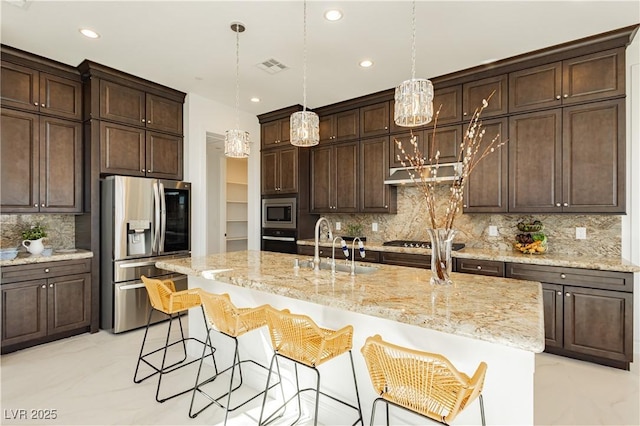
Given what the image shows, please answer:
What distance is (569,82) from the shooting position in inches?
122

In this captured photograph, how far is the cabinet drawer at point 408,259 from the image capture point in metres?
3.59

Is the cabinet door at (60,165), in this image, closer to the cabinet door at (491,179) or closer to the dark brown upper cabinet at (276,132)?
the dark brown upper cabinet at (276,132)

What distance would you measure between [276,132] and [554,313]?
4158 mm

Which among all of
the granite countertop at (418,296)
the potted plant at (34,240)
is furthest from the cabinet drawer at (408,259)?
the potted plant at (34,240)

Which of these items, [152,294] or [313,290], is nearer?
[313,290]

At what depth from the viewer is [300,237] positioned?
192 inches

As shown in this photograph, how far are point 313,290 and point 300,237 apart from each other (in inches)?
124

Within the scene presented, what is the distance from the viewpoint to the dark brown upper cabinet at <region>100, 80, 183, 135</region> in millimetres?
3637

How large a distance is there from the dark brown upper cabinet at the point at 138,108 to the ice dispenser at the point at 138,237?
3.92 ft

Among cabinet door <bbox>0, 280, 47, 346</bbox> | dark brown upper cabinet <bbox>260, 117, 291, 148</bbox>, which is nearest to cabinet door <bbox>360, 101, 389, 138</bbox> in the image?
dark brown upper cabinet <bbox>260, 117, 291, 148</bbox>

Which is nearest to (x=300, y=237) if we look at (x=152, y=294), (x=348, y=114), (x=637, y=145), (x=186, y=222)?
(x=186, y=222)

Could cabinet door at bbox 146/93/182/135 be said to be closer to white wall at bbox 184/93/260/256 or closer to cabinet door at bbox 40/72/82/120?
white wall at bbox 184/93/260/256

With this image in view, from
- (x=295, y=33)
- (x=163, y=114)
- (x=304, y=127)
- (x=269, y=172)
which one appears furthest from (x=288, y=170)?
(x=304, y=127)

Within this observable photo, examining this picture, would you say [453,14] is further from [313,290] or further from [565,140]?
[313,290]
